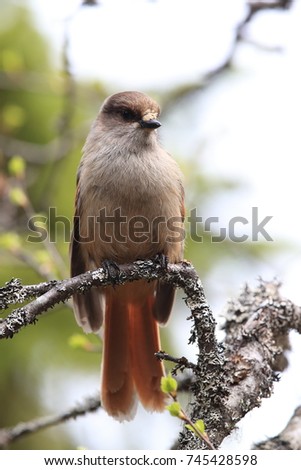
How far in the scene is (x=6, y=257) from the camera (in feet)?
15.8

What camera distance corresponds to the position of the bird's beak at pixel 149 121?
170 inches

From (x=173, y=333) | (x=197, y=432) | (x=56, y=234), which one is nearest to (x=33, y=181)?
(x=56, y=234)

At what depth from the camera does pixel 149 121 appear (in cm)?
437

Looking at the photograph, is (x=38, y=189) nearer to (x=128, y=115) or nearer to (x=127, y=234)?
(x=128, y=115)

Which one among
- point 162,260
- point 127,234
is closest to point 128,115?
point 127,234

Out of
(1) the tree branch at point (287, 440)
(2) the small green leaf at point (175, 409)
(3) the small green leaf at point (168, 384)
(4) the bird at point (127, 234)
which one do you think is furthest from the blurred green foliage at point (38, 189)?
(2) the small green leaf at point (175, 409)

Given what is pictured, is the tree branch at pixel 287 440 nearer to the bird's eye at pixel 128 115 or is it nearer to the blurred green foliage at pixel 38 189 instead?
the blurred green foliage at pixel 38 189

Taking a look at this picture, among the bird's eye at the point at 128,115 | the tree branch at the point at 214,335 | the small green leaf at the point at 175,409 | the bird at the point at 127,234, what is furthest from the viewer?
the bird's eye at the point at 128,115

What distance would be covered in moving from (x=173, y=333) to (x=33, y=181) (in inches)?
63.6

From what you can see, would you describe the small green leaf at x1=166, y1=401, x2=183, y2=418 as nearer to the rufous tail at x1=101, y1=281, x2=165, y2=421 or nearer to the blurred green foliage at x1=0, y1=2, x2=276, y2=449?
the rufous tail at x1=101, y1=281, x2=165, y2=421

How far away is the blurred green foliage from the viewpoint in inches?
197

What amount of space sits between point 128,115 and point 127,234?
0.89m

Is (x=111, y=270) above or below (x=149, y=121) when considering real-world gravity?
below

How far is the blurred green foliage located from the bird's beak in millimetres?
808
